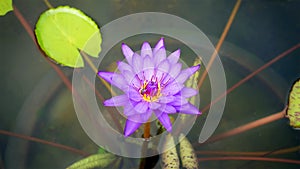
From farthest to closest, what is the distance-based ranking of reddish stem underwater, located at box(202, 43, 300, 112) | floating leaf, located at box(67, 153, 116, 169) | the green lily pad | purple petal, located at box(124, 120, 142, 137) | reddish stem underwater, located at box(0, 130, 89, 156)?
reddish stem underwater, located at box(202, 43, 300, 112) → reddish stem underwater, located at box(0, 130, 89, 156) → the green lily pad → floating leaf, located at box(67, 153, 116, 169) → purple petal, located at box(124, 120, 142, 137)

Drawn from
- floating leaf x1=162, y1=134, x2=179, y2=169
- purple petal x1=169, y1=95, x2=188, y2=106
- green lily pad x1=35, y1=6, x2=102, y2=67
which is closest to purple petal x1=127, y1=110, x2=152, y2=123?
purple petal x1=169, y1=95, x2=188, y2=106

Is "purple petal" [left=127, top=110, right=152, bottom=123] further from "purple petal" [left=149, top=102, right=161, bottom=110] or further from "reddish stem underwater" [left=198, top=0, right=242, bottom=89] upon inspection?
"reddish stem underwater" [left=198, top=0, right=242, bottom=89]

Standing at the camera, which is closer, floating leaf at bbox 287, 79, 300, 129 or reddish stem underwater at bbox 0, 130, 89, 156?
floating leaf at bbox 287, 79, 300, 129

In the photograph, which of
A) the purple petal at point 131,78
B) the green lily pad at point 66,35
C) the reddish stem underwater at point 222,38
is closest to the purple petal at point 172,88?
the purple petal at point 131,78

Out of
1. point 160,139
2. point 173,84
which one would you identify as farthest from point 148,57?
point 160,139

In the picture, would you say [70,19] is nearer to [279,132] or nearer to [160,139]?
[160,139]

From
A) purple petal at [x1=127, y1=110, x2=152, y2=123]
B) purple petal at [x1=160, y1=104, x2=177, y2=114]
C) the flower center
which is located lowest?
purple petal at [x1=160, y1=104, x2=177, y2=114]
